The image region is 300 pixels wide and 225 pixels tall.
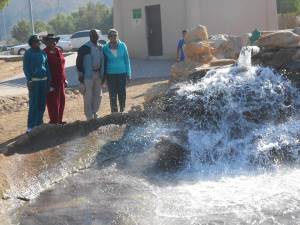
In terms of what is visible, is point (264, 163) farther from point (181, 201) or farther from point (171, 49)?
point (171, 49)

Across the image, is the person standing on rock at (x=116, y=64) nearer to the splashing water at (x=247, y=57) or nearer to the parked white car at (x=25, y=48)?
the splashing water at (x=247, y=57)

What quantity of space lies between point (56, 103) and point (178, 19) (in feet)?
37.8

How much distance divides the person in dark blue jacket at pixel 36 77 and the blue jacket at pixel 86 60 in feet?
1.85

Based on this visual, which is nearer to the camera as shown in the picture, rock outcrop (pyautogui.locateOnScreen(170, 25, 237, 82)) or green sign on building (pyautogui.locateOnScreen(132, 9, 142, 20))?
rock outcrop (pyautogui.locateOnScreen(170, 25, 237, 82))

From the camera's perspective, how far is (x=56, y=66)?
29.3ft

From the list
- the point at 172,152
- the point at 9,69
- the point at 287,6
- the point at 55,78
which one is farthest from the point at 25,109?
the point at 287,6

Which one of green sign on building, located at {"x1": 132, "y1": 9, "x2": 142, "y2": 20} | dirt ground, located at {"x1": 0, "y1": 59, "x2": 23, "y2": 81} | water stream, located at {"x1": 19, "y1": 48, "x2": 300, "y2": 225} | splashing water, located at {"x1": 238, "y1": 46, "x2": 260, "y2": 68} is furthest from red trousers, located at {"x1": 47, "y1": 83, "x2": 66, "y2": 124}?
dirt ground, located at {"x1": 0, "y1": 59, "x2": 23, "y2": 81}

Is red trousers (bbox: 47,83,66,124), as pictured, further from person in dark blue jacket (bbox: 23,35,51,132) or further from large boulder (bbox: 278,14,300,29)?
large boulder (bbox: 278,14,300,29)

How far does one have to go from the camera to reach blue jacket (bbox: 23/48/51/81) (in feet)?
→ 28.0

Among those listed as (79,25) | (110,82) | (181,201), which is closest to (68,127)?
(110,82)

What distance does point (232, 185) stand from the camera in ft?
22.5

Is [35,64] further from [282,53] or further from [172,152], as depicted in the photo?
[282,53]

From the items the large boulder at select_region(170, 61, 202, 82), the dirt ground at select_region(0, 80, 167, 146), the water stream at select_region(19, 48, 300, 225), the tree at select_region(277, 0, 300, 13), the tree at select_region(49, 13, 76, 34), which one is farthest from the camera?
the tree at select_region(49, 13, 76, 34)

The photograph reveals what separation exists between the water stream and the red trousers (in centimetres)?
141
